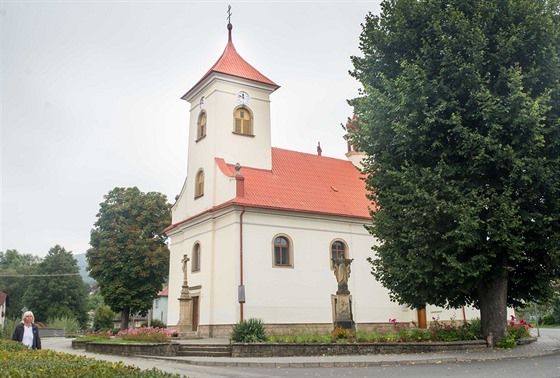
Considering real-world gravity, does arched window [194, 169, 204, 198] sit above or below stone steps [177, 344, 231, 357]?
above

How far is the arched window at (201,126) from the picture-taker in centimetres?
3012

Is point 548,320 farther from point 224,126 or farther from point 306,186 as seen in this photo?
point 224,126

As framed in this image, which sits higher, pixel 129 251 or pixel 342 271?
pixel 129 251

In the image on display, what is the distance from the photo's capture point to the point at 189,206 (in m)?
30.3

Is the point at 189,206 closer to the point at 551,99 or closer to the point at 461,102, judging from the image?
the point at 461,102

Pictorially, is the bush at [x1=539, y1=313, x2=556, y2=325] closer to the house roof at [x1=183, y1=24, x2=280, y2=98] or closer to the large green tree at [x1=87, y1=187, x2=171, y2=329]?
the house roof at [x1=183, y1=24, x2=280, y2=98]

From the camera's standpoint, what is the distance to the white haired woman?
1140 centimetres

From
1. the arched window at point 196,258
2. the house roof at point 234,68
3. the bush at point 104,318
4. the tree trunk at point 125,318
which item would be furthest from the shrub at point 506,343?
the bush at point 104,318

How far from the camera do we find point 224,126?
28.9 m

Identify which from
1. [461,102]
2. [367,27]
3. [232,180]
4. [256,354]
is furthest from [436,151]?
[232,180]

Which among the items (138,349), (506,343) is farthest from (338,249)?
(506,343)

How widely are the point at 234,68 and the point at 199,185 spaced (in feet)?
23.8

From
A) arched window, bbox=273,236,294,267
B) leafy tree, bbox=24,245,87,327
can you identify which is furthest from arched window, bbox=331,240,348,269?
leafy tree, bbox=24,245,87,327

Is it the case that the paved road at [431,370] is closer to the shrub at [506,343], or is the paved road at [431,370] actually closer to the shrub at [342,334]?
the shrub at [506,343]
